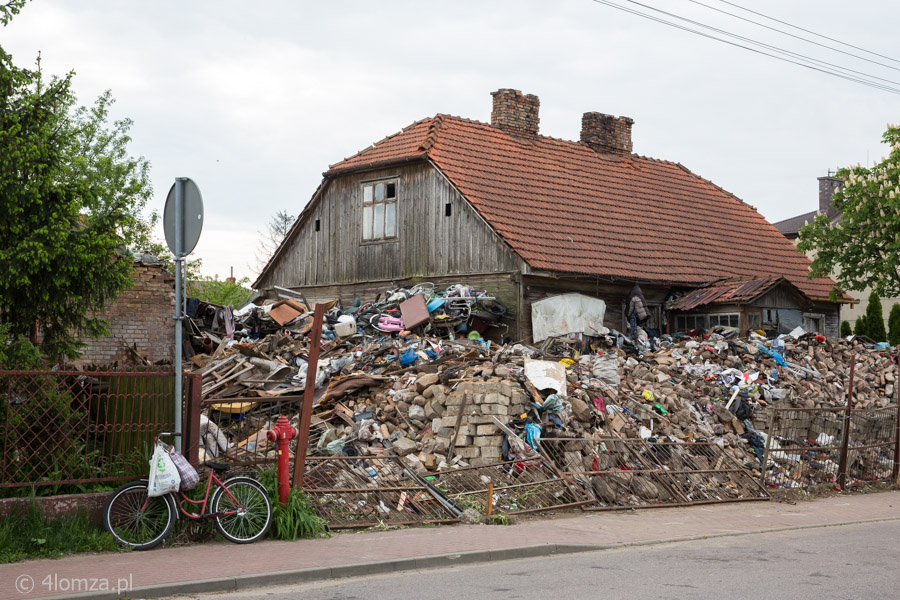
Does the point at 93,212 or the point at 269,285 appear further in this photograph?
the point at 269,285

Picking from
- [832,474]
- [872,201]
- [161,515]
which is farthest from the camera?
[872,201]

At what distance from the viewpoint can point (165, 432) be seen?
9773 mm

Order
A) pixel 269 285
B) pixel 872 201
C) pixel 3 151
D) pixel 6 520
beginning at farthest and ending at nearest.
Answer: pixel 269 285 → pixel 872 201 → pixel 3 151 → pixel 6 520

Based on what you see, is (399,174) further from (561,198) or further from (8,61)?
(8,61)

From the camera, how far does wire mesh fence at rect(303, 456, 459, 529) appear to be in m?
11.0

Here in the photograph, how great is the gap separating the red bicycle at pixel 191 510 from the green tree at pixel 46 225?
2.55m

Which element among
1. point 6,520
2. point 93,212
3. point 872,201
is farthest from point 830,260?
point 6,520

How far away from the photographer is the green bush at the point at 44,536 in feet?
27.6

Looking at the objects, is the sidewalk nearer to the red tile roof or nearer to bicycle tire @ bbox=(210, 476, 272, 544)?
bicycle tire @ bbox=(210, 476, 272, 544)

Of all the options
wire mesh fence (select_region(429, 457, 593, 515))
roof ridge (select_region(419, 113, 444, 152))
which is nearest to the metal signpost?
wire mesh fence (select_region(429, 457, 593, 515))

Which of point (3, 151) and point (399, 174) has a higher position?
point (399, 174)

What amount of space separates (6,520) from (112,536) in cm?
96

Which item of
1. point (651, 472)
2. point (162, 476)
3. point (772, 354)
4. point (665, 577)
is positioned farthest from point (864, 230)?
point (162, 476)

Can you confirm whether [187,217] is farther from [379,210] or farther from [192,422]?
[379,210]
